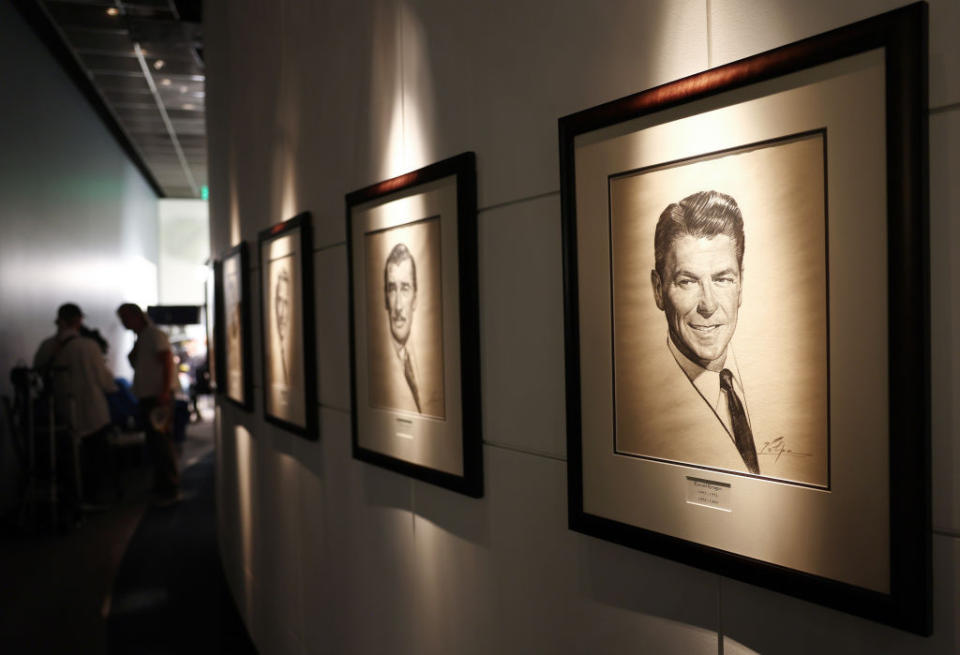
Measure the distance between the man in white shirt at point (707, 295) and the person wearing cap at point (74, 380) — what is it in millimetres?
7202

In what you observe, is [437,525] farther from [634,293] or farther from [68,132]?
[68,132]

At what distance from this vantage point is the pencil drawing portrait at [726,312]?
1069 mm

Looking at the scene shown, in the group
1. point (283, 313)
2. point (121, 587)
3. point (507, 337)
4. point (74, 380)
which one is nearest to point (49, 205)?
point (74, 380)

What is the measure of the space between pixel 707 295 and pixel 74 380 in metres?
7.69

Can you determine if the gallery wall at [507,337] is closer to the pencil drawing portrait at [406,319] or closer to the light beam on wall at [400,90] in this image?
the light beam on wall at [400,90]

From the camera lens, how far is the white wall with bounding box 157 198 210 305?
66.1ft

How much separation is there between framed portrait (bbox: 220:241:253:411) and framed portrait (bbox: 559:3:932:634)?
10.8ft

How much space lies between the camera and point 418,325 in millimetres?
2154

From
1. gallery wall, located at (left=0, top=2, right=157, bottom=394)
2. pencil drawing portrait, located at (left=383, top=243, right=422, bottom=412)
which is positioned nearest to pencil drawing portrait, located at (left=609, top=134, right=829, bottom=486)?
pencil drawing portrait, located at (left=383, top=243, right=422, bottom=412)

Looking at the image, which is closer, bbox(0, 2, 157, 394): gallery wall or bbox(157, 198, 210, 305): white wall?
bbox(0, 2, 157, 394): gallery wall

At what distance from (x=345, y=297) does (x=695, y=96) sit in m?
1.83

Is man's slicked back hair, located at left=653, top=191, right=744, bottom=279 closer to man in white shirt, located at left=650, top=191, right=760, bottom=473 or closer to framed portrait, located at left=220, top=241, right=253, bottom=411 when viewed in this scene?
man in white shirt, located at left=650, top=191, right=760, bottom=473
